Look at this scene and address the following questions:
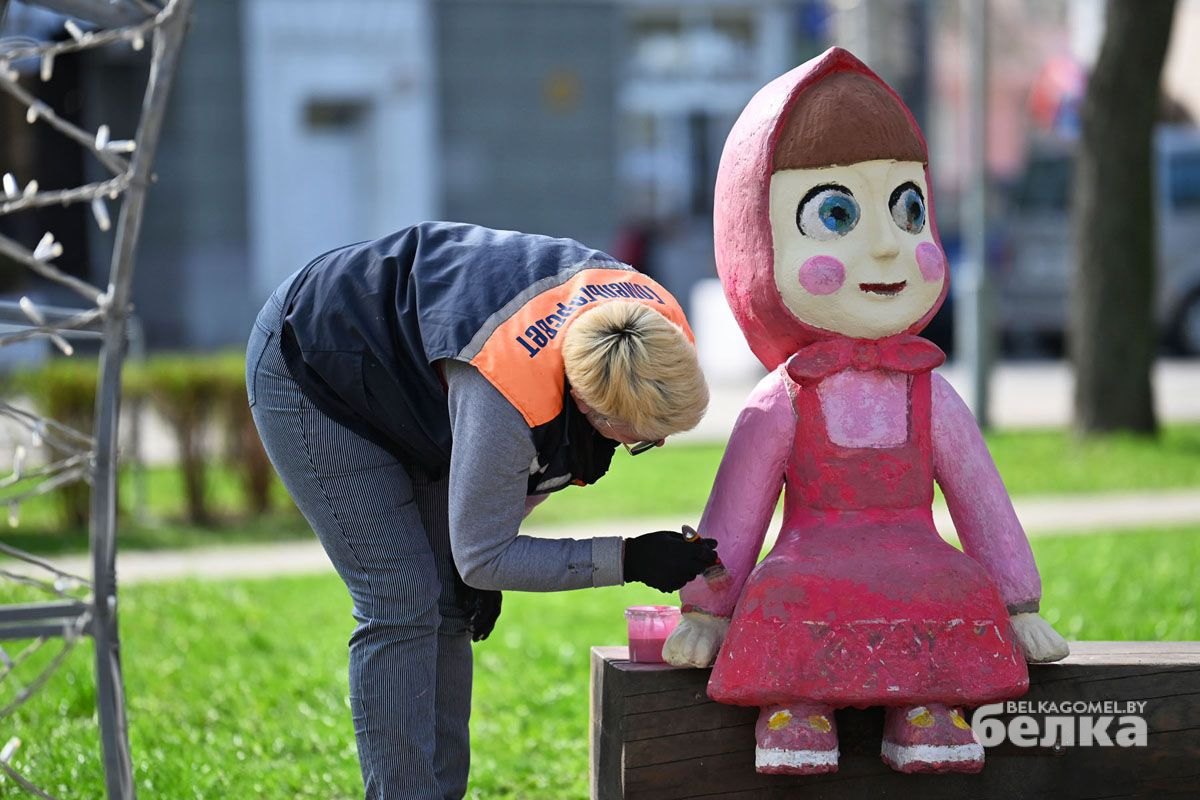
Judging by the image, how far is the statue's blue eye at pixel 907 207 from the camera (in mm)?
3170

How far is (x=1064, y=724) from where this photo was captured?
3.12 m

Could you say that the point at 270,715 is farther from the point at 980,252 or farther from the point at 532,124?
the point at 532,124

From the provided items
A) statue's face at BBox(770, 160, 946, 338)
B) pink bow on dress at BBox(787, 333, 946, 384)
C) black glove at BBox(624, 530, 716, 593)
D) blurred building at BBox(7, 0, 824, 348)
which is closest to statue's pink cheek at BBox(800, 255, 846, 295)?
statue's face at BBox(770, 160, 946, 338)

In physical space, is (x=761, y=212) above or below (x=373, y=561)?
above

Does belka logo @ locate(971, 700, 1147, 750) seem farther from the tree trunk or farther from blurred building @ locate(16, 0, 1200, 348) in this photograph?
blurred building @ locate(16, 0, 1200, 348)

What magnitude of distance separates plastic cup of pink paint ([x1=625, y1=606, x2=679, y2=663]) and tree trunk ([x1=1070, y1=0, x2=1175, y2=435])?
6.90 meters

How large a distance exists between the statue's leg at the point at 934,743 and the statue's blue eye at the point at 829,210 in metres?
0.97

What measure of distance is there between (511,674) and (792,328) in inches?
91.1

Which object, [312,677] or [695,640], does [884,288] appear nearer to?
[695,640]

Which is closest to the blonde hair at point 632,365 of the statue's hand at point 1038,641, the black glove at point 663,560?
the black glove at point 663,560

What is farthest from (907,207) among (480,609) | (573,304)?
(480,609)

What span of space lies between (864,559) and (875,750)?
406 millimetres

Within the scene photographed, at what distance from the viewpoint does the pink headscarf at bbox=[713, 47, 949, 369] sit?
3125 mm

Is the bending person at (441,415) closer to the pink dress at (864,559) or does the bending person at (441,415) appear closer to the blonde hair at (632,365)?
the blonde hair at (632,365)
